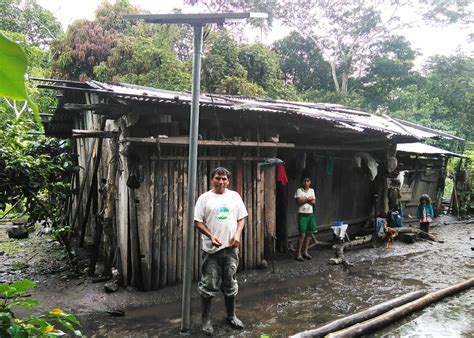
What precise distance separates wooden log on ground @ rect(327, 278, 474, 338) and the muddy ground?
0.10m

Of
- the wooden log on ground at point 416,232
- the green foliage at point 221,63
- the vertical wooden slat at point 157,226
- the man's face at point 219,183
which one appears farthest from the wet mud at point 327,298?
the green foliage at point 221,63

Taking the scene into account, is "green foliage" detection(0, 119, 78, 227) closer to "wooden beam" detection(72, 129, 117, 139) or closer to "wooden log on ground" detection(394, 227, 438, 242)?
"wooden beam" detection(72, 129, 117, 139)

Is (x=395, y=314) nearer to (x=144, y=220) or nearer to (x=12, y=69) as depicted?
(x=144, y=220)

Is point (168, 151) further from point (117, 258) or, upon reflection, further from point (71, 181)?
point (71, 181)

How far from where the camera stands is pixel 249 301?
18.4 ft

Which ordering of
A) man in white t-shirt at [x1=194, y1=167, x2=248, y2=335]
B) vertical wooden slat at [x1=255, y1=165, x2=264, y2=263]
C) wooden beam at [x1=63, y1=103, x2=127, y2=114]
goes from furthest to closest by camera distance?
vertical wooden slat at [x1=255, y1=165, x2=264, y2=263]
wooden beam at [x1=63, y1=103, x2=127, y2=114]
man in white t-shirt at [x1=194, y1=167, x2=248, y2=335]

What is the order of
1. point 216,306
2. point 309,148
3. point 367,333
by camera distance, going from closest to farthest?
point 367,333 < point 216,306 < point 309,148

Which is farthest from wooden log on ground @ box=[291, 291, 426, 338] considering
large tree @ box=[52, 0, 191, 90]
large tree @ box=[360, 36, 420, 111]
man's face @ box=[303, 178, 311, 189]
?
large tree @ box=[360, 36, 420, 111]

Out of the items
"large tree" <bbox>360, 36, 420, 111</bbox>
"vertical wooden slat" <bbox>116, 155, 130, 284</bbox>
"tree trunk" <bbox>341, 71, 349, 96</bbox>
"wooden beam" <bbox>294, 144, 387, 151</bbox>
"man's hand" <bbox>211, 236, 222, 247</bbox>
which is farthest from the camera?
"tree trunk" <bbox>341, 71, 349, 96</bbox>

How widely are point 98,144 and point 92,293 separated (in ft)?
9.35

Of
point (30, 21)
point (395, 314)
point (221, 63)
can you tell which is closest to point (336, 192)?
point (395, 314)

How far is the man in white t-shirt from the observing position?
4.59m

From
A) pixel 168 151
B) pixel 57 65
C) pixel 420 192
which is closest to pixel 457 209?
pixel 420 192

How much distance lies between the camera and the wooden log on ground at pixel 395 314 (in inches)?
169
